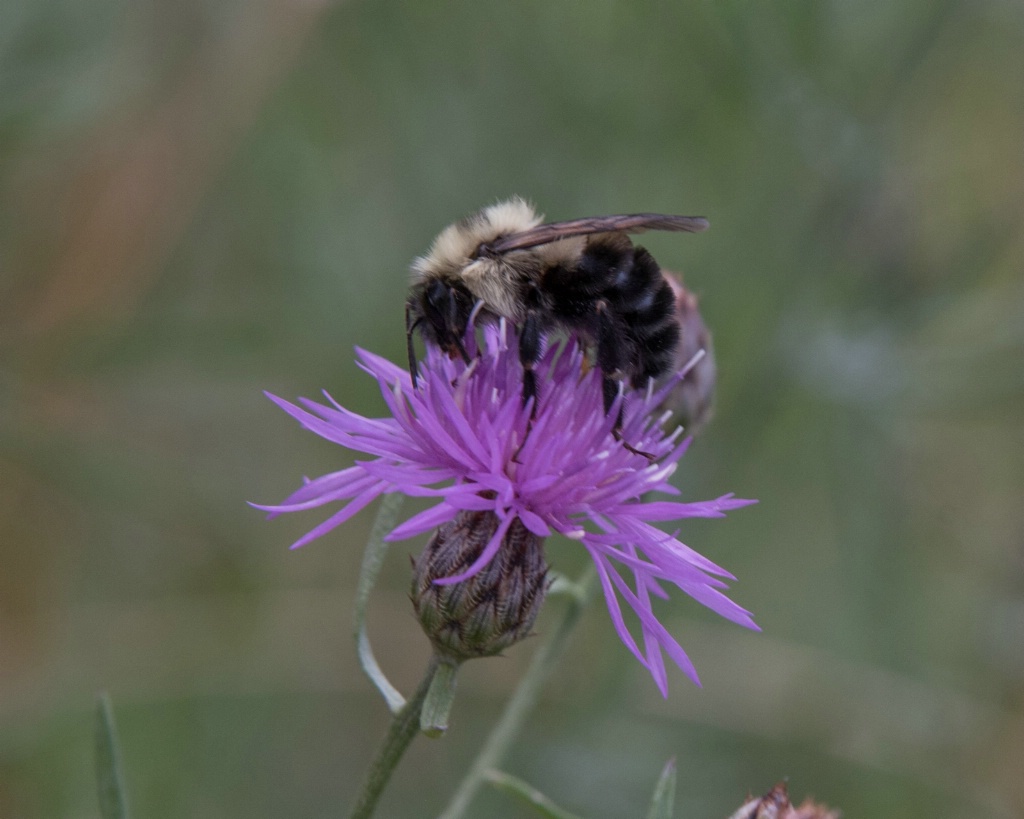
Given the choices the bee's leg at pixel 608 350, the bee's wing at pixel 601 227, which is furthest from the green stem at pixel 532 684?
the bee's wing at pixel 601 227

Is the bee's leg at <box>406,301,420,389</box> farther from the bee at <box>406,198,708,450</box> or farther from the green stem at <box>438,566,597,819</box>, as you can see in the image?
the green stem at <box>438,566,597,819</box>

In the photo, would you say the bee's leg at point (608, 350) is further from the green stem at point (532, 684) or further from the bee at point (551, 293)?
the green stem at point (532, 684)

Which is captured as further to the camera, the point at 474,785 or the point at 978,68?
the point at 978,68

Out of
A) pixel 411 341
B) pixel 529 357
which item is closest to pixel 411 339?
pixel 411 341

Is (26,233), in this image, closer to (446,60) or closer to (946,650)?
(446,60)

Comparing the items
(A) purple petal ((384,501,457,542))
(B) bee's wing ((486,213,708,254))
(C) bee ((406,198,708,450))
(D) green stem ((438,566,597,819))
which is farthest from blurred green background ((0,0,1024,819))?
(A) purple petal ((384,501,457,542))

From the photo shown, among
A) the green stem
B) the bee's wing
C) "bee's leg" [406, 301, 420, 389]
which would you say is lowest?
the green stem

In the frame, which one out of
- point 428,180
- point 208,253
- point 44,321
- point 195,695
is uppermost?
point 428,180

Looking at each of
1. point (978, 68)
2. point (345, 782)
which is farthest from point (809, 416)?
point (345, 782)
